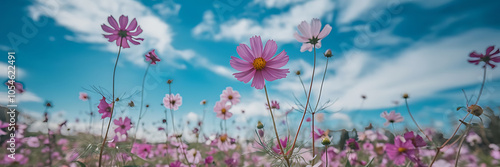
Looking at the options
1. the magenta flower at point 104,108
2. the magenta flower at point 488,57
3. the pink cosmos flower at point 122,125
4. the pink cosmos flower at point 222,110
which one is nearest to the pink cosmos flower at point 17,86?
the pink cosmos flower at point 122,125

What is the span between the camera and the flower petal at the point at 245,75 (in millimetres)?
777

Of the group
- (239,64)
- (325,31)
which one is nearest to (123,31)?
(239,64)

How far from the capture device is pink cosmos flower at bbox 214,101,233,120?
1842 mm

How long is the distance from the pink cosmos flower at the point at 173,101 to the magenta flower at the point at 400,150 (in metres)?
1.34

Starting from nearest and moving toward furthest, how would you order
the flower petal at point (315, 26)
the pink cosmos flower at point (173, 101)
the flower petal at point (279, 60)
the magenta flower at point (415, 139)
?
the flower petal at point (279, 60) < the flower petal at point (315, 26) < the magenta flower at point (415, 139) < the pink cosmos flower at point (173, 101)

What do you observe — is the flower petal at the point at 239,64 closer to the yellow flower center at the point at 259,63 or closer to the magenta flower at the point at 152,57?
the yellow flower center at the point at 259,63

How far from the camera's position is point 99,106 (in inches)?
43.4

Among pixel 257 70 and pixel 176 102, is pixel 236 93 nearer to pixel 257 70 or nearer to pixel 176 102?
pixel 176 102

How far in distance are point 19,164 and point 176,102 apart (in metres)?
2.07

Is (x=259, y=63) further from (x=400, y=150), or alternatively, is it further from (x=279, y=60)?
(x=400, y=150)

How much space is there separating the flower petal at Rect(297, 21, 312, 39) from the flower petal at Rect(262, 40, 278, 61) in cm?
17

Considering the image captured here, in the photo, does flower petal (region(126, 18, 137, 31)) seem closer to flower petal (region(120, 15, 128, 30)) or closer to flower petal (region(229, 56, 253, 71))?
flower petal (region(120, 15, 128, 30))

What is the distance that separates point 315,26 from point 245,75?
30cm

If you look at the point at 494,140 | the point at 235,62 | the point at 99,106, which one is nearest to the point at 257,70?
the point at 235,62
